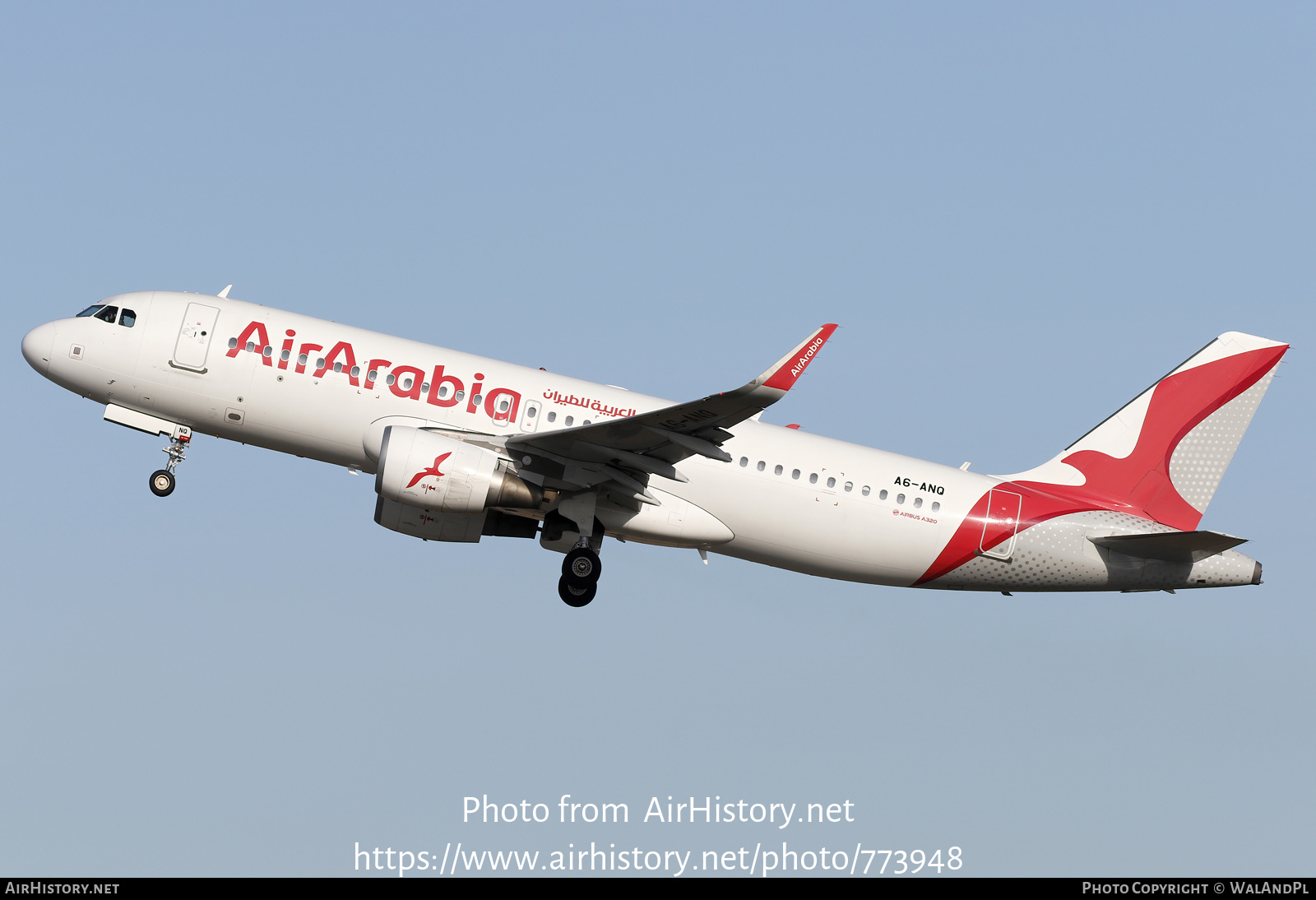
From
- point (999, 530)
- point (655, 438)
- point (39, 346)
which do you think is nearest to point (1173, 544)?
point (999, 530)

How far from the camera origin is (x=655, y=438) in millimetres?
26422

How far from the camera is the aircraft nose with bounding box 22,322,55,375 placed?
2917cm

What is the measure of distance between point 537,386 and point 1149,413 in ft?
48.5

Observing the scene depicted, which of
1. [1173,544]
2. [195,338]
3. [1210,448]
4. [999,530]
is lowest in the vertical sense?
[999,530]

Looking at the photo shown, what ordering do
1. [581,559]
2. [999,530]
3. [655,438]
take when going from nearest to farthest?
[655,438], [581,559], [999,530]

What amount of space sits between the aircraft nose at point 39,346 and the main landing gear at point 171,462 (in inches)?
126

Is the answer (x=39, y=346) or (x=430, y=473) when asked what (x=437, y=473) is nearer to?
(x=430, y=473)

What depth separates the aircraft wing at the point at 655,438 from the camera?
23625mm

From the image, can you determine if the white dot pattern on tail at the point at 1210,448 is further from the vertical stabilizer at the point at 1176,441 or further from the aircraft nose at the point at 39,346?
the aircraft nose at the point at 39,346

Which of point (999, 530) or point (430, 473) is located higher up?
point (999, 530)

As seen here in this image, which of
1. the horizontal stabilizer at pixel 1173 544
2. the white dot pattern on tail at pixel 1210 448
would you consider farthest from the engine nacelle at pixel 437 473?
the white dot pattern on tail at pixel 1210 448

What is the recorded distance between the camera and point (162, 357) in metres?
28.5

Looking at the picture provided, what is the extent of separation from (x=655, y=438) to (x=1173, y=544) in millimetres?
11646

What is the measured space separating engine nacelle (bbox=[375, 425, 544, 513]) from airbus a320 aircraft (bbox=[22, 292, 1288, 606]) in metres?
0.04
